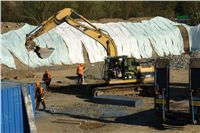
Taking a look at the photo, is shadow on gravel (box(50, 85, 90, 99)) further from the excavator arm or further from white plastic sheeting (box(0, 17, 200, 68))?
white plastic sheeting (box(0, 17, 200, 68))

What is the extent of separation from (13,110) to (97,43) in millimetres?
29232

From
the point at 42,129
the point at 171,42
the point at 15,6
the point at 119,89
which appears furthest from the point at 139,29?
the point at 42,129

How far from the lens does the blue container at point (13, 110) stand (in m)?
15.8

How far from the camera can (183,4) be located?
71.2 meters

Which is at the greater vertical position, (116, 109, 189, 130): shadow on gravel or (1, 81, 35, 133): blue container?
(1, 81, 35, 133): blue container

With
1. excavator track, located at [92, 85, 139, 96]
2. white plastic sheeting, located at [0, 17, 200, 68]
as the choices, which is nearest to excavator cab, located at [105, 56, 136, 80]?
excavator track, located at [92, 85, 139, 96]

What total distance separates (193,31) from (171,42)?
3.18 metres

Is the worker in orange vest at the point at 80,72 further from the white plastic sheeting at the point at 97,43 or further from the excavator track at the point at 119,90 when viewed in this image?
the white plastic sheeting at the point at 97,43

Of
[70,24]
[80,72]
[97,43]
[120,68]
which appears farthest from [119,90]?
[97,43]

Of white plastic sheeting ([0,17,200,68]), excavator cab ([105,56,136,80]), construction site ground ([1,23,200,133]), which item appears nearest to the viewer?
construction site ground ([1,23,200,133])

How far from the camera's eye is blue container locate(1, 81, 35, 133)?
623 inches

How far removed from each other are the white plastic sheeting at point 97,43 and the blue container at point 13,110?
22.7 m

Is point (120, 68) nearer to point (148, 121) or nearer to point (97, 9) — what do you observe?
point (148, 121)

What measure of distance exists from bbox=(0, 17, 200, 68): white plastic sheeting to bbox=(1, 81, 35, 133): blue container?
896 inches
